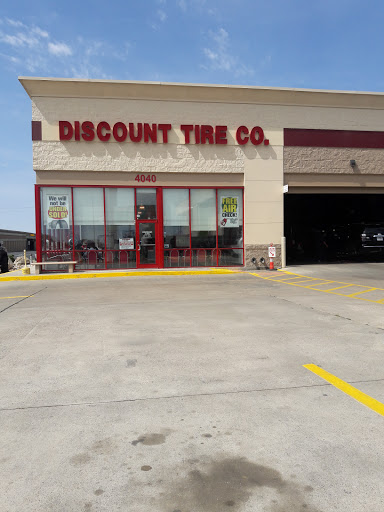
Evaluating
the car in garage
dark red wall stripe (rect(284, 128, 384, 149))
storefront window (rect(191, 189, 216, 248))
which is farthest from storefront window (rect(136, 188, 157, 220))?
the car in garage

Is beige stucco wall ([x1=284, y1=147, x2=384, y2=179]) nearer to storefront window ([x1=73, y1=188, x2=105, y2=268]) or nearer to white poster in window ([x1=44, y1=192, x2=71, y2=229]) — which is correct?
storefront window ([x1=73, y1=188, x2=105, y2=268])

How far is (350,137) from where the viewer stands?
745 inches

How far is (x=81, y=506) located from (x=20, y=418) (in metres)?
1.39

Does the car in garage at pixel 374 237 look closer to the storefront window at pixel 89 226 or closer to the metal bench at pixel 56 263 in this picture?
the storefront window at pixel 89 226

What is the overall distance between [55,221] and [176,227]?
5542mm

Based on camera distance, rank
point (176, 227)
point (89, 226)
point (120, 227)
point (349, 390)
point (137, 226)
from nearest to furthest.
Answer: point (349, 390)
point (89, 226)
point (120, 227)
point (137, 226)
point (176, 227)

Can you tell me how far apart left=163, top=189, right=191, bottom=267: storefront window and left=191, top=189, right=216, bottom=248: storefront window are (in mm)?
343

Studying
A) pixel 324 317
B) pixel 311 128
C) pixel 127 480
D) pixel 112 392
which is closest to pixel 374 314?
pixel 324 317

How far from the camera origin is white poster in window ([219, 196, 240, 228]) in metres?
18.1

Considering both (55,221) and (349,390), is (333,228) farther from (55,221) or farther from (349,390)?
(349,390)

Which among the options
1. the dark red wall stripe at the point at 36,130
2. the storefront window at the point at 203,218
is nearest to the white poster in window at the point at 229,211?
the storefront window at the point at 203,218

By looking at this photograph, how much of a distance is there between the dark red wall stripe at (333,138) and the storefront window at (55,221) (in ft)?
36.0

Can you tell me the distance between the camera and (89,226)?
56.3ft

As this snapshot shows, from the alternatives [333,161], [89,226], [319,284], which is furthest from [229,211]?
[319,284]
